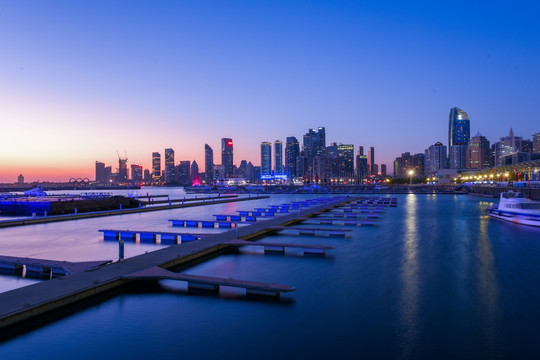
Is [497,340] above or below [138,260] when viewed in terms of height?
below

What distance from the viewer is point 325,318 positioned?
39.0 feet

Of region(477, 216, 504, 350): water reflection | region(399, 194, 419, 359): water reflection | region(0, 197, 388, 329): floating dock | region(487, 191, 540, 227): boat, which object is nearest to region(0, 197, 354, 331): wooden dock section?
region(0, 197, 388, 329): floating dock

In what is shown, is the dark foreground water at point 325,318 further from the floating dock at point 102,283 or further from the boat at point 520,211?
the boat at point 520,211

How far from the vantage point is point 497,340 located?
1023cm

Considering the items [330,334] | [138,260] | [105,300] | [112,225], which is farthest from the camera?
[112,225]

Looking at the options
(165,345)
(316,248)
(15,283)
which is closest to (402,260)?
(316,248)

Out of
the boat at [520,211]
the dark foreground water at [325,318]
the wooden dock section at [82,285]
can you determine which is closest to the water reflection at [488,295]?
the dark foreground water at [325,318]

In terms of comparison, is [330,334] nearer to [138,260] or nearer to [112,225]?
[138,260]

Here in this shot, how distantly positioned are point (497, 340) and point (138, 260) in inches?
521

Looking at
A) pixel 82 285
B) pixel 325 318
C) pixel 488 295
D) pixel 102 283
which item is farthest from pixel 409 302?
pixel 82 285

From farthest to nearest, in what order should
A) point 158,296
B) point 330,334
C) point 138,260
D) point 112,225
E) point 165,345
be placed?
point 112,225
point 138,260
point 158,296
point 330,334
point 165,345

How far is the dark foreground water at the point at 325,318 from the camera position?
9.73m

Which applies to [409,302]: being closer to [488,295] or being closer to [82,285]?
[488,295]

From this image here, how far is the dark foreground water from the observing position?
973 cm
